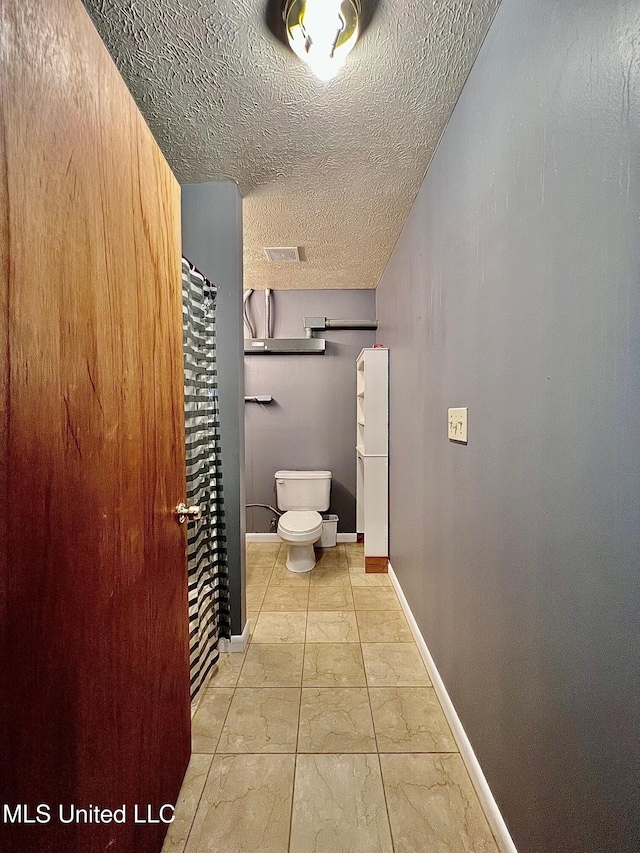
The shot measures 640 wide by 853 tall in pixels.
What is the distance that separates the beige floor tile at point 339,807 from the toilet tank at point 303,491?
199 centimetres

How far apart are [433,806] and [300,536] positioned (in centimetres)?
162

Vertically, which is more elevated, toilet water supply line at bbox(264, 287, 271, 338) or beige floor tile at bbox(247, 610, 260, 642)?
toilet water supply line at bbox(264, 287, 271, 338)

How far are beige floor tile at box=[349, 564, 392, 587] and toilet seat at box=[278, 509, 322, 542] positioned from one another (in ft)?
1.29

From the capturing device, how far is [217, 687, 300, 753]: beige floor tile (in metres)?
1.35

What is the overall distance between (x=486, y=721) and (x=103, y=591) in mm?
1158

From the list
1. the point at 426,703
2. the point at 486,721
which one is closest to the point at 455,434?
the point at 486,721

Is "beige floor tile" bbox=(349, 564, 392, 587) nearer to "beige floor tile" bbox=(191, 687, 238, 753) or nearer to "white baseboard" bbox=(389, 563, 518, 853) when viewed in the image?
"white baseboard" bbox=(389, 563, 518, 853)

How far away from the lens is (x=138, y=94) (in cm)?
133

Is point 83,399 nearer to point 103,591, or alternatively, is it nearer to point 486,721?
point 103,591

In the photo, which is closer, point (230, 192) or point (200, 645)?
point (200, 645)

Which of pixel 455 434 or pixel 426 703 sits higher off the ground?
pixel 455 434

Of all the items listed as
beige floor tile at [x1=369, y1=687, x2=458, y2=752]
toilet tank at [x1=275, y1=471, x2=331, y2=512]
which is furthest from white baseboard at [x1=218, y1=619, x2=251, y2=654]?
toilet tank at [x1=275, y1=471, x2=331, y2=512]

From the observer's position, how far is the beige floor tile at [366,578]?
2.64m

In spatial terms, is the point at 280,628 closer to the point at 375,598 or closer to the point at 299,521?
the point at 375,598
